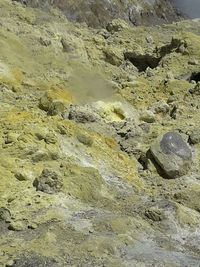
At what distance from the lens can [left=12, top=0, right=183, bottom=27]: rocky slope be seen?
121 ft

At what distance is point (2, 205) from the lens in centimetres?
1099

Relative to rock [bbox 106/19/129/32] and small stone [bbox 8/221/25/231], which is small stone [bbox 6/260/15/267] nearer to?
small stone [bbox 8/221/25/231]

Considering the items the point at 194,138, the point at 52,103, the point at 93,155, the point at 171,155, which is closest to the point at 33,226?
the point at 93,155

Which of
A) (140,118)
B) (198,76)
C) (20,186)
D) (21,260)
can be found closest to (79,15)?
(198,76)

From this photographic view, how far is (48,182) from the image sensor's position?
11648 mm

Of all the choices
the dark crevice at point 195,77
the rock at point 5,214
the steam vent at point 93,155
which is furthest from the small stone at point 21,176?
the dark crevice at point 195,77

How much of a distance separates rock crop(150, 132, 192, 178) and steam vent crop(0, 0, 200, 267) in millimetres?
27

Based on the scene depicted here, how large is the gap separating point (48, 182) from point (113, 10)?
31269mm

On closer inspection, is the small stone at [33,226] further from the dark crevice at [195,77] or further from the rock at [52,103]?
the dark crevice at [195,77]

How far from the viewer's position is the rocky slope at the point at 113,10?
121ft

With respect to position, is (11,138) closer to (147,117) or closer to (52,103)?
(52,103)

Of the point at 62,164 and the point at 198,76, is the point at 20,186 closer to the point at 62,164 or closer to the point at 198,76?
the point at 62,164

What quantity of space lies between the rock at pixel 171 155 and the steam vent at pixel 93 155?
1.1 inches

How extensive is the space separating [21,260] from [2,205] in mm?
2067
